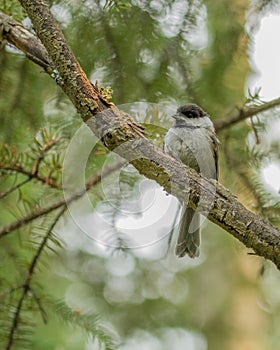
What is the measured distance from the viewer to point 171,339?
4379 mm

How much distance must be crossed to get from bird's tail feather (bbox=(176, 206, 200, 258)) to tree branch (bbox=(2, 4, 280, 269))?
3.17 feet

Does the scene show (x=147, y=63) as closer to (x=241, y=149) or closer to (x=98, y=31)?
(x=98, y=31)

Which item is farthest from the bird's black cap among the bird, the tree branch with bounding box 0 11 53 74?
the tree branch with bounding box 0 11 53 74

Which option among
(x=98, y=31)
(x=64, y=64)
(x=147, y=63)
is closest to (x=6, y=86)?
(x=98, y=31)

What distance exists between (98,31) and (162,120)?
20.5 inches

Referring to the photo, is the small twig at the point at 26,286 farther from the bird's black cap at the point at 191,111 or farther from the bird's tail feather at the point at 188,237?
the bird's black cap at the point at 191,111

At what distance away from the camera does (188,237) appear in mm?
2752

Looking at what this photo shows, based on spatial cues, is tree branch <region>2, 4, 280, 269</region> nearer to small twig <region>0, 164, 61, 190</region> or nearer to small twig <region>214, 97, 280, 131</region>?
small twig <region>0, 164, 61, 190</region>

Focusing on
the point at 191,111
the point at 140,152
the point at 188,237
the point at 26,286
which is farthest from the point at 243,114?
the point at 26,286

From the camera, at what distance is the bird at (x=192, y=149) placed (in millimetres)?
2707

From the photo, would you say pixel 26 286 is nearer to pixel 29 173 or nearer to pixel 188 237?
pixel 29 173

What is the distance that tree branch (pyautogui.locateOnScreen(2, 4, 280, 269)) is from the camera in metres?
1.62

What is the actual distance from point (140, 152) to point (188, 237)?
3.96 feet

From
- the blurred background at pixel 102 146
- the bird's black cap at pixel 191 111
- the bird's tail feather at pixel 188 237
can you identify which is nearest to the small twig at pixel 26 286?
the blurred background at pixel 102 146
